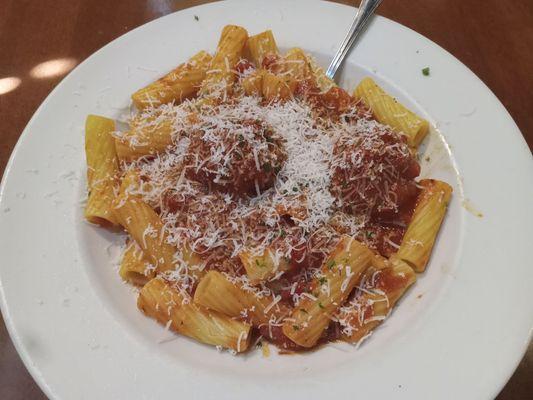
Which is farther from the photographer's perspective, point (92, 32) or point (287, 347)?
point (92, 32)

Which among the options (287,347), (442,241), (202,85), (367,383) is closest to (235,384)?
(287,347)

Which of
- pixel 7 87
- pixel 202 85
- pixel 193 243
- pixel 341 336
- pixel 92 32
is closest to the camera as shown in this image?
pixel 341 336

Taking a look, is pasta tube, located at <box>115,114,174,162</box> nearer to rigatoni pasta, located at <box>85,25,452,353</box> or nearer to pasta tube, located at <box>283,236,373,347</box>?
rigatoni pasta, located at <box>85,25,452,353</box>

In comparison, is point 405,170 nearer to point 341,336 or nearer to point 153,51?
point 341,336

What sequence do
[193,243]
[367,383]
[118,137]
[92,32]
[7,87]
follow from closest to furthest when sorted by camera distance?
1. [367,383]
2. [193,243]
3. [118,137]
4. [7,87]
5. [92,32]

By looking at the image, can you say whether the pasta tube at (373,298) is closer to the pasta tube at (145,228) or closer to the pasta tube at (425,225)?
the pasta tube at (425,225)

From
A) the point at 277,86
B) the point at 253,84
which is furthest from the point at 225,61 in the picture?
the point at 277,86

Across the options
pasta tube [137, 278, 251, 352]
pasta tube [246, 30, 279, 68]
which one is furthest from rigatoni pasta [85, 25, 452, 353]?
pasta tube [246, 30, 279, 68]
